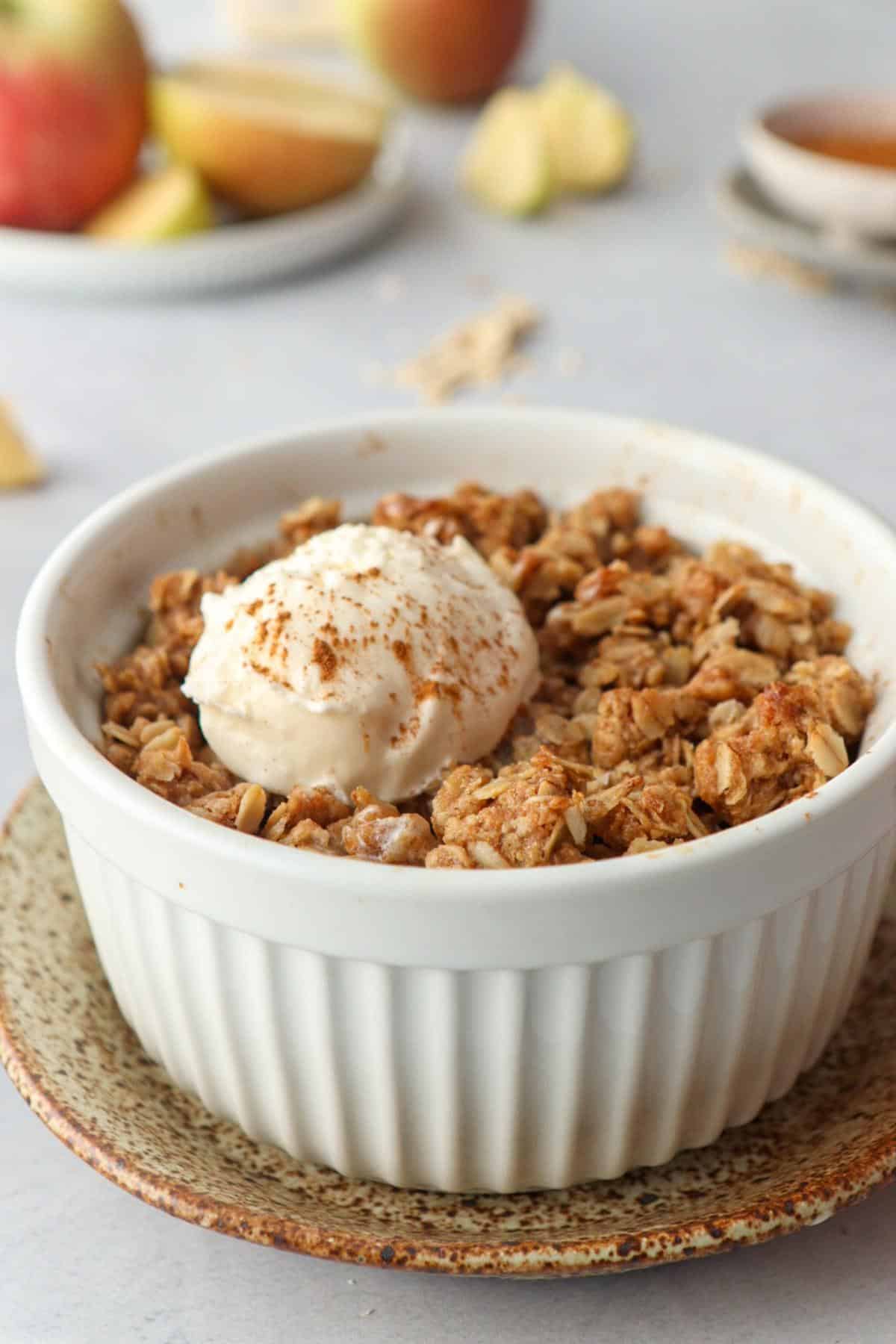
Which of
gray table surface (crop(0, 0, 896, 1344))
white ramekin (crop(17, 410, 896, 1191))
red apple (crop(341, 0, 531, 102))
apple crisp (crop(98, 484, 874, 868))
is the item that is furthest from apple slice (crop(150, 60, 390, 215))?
white ramekin (crop(17, 410, 896, 1191))

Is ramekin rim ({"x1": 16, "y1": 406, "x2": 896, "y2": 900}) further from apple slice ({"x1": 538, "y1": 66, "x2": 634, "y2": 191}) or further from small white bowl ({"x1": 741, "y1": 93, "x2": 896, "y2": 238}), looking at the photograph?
apple slice ({"x1": 538, "y1": 66, "x2": 634, "y2": 191})

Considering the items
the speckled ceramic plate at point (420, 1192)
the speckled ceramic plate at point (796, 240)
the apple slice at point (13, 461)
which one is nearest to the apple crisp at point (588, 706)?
the speckled ceramic plate at point (420, 1192)

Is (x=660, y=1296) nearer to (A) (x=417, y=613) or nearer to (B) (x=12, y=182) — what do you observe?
(A) (x=417, y=613)

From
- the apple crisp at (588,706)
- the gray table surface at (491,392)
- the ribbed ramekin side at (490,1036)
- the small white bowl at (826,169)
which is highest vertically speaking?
the apple crisp at (588,706)

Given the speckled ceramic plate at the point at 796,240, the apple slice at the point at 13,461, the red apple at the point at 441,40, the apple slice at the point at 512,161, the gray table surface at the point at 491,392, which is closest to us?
the gray table surface at the point at 491,392

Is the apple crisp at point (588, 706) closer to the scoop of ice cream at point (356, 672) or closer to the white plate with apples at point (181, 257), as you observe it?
the scoop of ice cream at point (356, 672)

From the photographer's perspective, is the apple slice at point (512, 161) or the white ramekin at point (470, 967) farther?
the apple slice at point (512, 161)

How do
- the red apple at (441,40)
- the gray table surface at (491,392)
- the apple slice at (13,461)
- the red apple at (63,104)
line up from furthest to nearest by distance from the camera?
1. the red apple at (441,40)
2. the red apple at (63,104)
3. the apple slice at (13,461)
4. the gray table surface at (491,392)
